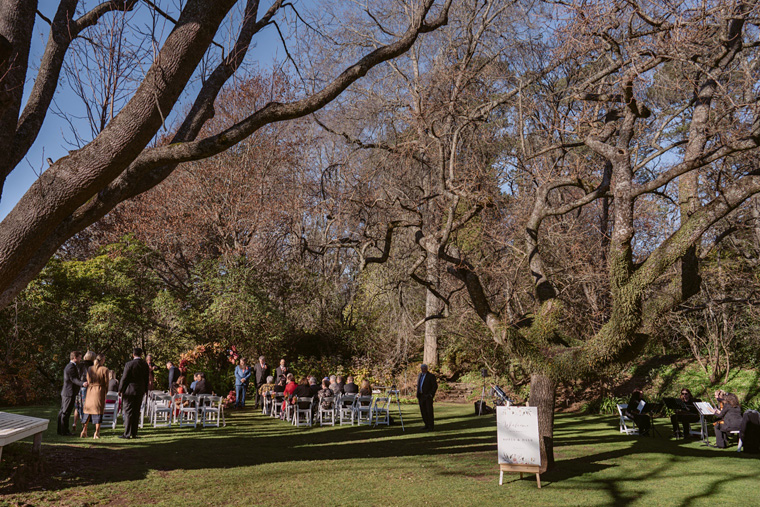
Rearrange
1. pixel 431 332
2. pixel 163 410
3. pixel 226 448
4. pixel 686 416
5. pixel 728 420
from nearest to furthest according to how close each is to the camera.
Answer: pixel 226 448
pixel 728 420
pixel 686 416
pixel 163 410
pixel 431 332

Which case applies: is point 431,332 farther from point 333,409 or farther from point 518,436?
point 518,436

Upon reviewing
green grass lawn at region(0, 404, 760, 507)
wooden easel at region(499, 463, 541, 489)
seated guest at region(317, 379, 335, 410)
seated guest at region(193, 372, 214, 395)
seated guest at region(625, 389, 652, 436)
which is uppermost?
seated guest at region(193, 372, 214, 395)

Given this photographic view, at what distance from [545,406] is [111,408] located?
9384mm

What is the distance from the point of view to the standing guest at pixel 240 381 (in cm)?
1780

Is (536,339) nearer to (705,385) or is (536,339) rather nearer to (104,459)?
(104,459)

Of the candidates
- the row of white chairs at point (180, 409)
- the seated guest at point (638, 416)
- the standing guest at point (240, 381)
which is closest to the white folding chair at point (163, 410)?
the row of white chairs at point (180, 409)

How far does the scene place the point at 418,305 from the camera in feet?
73.7

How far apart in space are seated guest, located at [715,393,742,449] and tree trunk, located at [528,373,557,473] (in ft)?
15.1

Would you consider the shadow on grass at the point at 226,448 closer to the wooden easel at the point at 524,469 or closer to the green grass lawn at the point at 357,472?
the green grass lawn at the point at 357,472

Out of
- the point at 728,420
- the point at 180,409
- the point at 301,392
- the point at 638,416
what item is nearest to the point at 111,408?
the point at 180,409

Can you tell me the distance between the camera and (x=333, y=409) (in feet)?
46.5

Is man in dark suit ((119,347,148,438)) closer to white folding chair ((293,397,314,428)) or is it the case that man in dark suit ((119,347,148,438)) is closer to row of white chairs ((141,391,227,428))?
row of white chairs ((141,391,227,428))

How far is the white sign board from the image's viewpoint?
24.1 ft

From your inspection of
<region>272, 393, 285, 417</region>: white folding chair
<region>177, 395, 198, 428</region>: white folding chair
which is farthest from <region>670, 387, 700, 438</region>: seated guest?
<region>177, 395, 198, 428</region>: white folding chair
